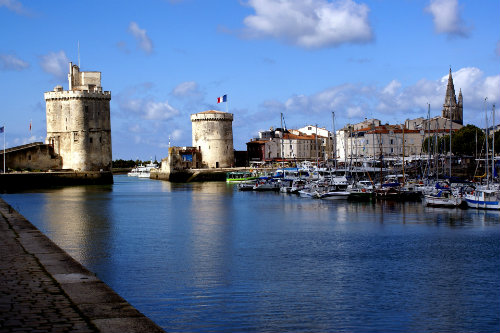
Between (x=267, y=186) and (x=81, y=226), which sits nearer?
(x=81, y=226)

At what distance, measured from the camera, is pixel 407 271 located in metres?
14.9

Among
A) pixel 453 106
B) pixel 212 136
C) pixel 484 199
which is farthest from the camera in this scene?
pixel 453 106

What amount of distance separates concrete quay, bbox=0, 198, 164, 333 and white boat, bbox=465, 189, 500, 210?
21559mm

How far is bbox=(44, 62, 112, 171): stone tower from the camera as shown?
2340 inches

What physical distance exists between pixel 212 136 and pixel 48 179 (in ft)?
75.3

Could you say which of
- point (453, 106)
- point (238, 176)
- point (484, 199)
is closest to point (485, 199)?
point (484, 199)

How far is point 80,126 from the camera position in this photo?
59.5 meters

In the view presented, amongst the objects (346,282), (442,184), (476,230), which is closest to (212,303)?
(346,282)

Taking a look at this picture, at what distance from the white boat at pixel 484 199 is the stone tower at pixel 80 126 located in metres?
37.7

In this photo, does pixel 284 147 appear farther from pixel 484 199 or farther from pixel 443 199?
pixel 484 199

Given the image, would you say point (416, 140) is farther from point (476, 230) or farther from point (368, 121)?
point (476, 230)

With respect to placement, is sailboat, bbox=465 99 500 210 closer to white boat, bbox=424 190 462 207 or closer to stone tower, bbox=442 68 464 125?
white boat, bbox=424 190 462 207

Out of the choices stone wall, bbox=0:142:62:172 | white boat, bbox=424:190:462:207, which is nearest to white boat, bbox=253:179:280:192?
white boat, bbox=424:190:462:207

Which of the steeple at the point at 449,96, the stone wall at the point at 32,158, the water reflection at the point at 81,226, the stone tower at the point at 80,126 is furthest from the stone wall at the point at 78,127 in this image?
the steeple at the point at 449,96
